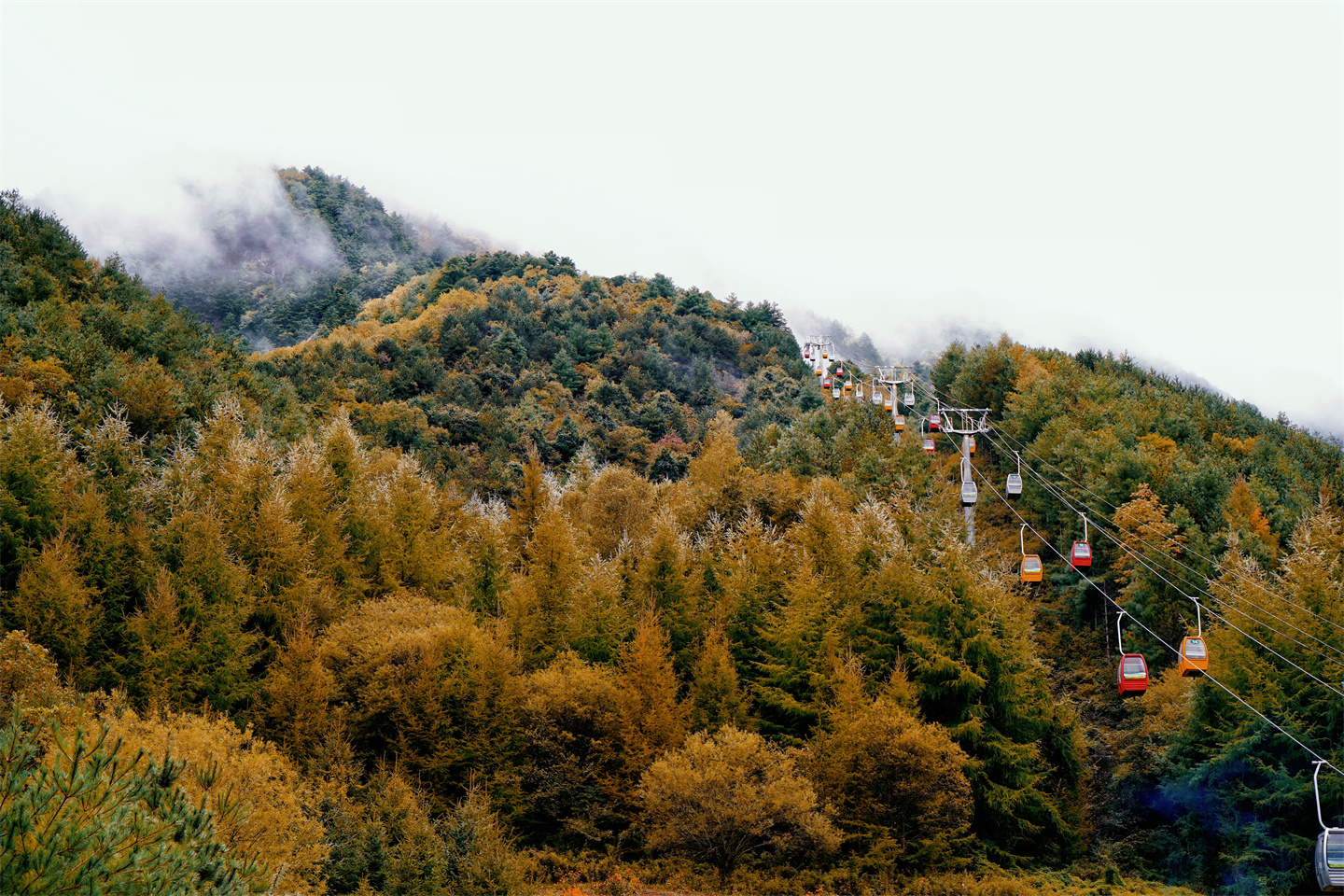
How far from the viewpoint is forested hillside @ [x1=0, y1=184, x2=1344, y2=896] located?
34656mm

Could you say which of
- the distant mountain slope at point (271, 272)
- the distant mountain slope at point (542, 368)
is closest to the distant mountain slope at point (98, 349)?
the distant mountain slope at point (542, 368)

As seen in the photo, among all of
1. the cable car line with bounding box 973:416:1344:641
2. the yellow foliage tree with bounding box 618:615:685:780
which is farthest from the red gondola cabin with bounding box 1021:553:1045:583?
the yellow foliage tree with bounding box 618:615:685:780

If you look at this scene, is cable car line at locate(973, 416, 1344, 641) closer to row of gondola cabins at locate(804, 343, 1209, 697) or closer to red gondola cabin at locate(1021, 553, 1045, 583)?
row of gondola cabins at locate(804, 343, 1209, 697)

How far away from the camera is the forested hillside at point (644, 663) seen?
34656mm

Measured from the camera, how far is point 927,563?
1722 inches

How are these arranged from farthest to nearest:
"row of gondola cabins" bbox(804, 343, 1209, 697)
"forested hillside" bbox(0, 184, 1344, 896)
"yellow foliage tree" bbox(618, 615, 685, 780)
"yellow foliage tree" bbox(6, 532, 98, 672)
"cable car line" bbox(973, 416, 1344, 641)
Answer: "yellow foliage tree" bbox(618, 615, 685, 780) < "cable car line" bbox(973, 416, 1344, 641) < "yellow foliage tree" bbox(6, 532, 98, 672) < "forested hillside" bbox(0, 184, 1344, 896) < "row of gondola cabins" bbox(804, 343, 1209, 697)

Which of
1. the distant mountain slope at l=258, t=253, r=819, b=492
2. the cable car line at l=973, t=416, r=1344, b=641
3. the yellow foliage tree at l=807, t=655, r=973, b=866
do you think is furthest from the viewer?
the distant mountain slope at l=258, t=253, r=819, b=492

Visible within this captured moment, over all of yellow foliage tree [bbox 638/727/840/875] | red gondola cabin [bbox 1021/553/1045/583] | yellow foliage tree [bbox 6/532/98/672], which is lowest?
yellow foliage tree [bbox 638/727/840/875]

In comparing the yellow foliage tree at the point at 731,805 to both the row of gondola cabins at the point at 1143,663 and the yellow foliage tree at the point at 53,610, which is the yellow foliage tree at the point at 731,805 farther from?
the yellow foliage tree at the point at 53,610

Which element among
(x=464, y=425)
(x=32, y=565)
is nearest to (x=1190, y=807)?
(x=32, y=565)

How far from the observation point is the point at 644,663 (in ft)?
131

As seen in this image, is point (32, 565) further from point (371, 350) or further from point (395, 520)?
point (371, 350)

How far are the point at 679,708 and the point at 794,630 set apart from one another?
5.59m

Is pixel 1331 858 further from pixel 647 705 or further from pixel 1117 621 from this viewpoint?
pixel 647 705
